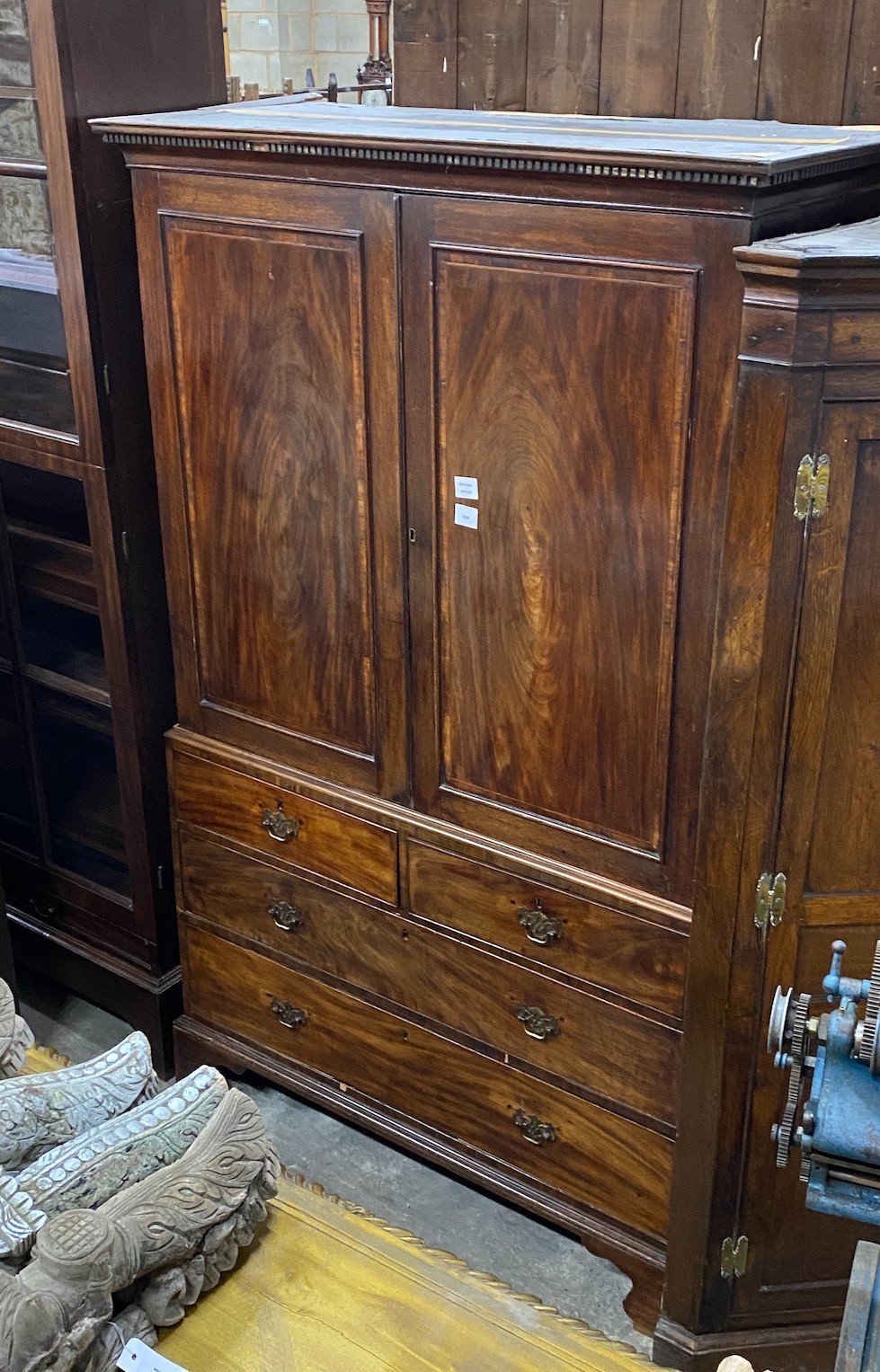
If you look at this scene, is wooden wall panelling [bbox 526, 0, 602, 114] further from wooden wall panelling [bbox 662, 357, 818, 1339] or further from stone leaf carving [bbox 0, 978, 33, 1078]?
stone leaf carving [bbox 0, 978, 33, 1078]

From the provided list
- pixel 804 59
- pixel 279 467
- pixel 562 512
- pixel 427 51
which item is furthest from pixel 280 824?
pixel 804 59

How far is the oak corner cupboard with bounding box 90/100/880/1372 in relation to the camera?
1637 mm

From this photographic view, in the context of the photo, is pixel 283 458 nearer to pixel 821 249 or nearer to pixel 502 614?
pixel 502 614

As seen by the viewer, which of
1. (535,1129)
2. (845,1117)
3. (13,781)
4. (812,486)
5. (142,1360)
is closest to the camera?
(845,1117)

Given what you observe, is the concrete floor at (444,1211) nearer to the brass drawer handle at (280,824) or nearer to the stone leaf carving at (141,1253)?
the brass drawer handle at (280,824)

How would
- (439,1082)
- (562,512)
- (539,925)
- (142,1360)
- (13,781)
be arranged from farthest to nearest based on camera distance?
1. (13,781)
2. (439,1082)
3. (539,925)
4. (562,512)
5. (142,1360)

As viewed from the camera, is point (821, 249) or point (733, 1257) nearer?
point (821, 249)

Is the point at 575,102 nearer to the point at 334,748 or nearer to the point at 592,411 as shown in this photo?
the point at 592,411

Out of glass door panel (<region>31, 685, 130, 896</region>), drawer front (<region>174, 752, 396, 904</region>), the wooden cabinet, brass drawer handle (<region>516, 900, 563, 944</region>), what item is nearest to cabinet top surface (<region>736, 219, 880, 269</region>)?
the wooden cabinet

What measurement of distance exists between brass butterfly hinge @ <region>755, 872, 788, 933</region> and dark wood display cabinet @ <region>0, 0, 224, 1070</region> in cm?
124

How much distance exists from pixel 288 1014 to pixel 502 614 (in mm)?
973

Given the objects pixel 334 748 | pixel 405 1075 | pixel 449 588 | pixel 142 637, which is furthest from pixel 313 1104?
pixel 449 588

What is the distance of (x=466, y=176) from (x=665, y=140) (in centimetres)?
26

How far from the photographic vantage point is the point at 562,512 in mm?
1813
